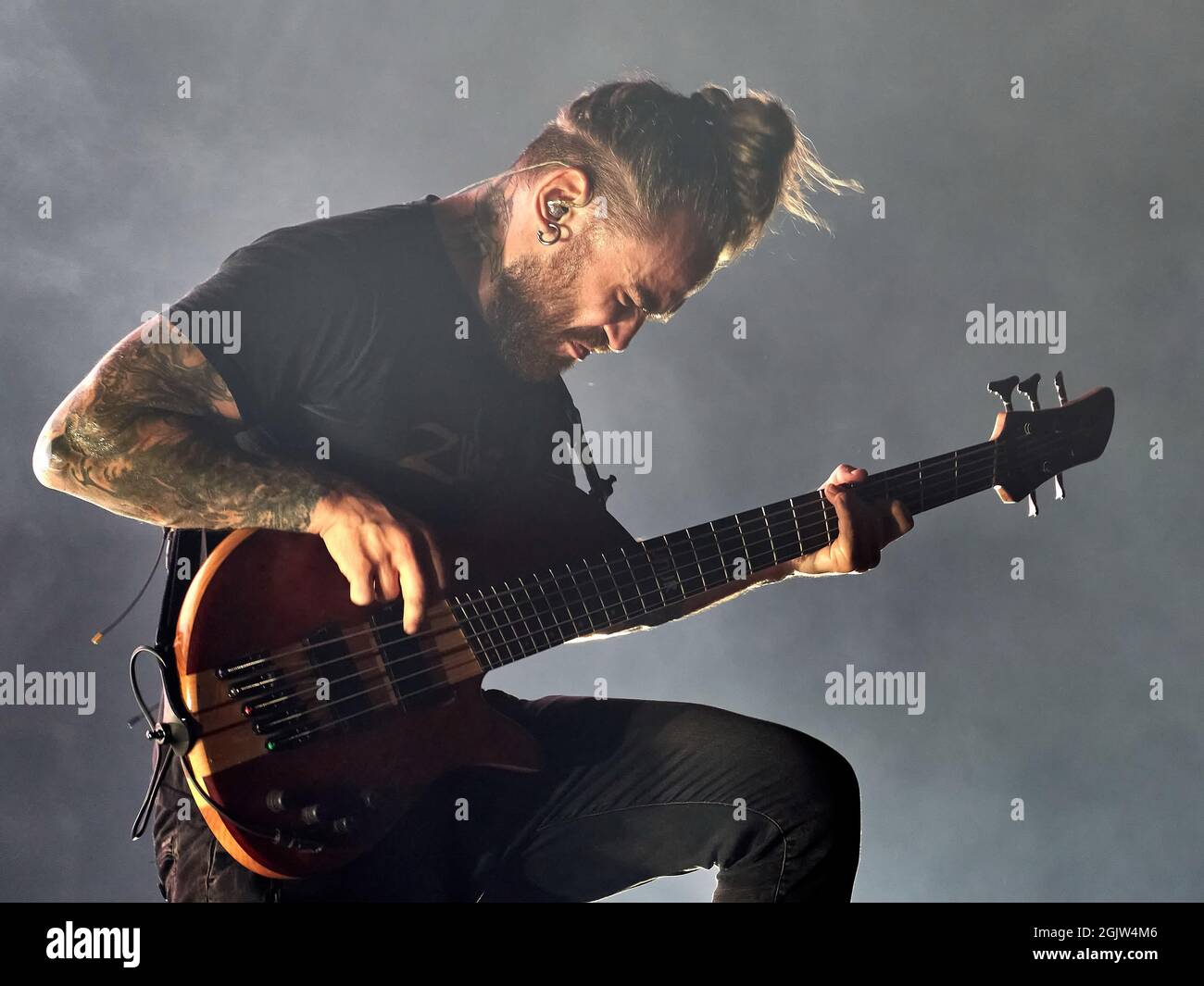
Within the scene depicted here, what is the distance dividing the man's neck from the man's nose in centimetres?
26

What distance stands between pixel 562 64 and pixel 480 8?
257mm

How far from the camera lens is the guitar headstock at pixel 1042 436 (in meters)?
2.02

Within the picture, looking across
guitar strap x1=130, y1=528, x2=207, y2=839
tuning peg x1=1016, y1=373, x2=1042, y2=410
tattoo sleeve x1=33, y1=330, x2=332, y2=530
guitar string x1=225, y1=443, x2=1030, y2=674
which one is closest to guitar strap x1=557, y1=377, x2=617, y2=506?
guitar string x1=225, y1=443, x2=1030, y2=674

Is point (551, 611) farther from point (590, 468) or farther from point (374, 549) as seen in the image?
point (590, 468)

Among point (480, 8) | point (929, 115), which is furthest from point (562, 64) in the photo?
point (929, 115)

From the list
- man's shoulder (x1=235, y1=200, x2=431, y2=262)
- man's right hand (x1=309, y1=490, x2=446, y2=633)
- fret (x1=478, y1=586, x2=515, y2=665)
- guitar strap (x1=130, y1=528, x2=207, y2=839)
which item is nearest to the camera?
guitar strap (x1=130, y1=528, x2=207, y2=839)

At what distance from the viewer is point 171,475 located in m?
1.43

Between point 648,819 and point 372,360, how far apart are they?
0.96 meters

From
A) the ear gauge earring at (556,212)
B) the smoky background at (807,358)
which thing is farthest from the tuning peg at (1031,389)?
the ear gauge earring at (556,212)

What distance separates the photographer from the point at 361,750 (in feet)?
4.76

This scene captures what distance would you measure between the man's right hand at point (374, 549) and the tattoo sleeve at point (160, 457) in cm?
3

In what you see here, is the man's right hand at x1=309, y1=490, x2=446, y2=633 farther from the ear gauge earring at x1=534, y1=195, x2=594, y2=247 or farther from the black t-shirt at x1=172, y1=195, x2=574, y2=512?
the ear gauge earring at x1=534, y1=195, x2=594, y2=247

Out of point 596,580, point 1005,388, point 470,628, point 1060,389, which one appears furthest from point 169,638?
point 1060,389

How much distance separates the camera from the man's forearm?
1.42m
